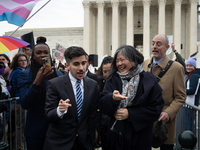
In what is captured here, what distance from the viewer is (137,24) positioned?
1603 inches

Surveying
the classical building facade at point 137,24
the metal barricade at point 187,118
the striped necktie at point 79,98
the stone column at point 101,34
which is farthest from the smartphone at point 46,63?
the stone column at point 101,34

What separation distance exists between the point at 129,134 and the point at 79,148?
71cm

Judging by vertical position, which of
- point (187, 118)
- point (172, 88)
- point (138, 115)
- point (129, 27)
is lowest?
point (187, 118)

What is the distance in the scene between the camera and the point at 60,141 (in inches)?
111

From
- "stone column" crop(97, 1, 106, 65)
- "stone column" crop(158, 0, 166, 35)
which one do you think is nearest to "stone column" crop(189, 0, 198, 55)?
"stone column" crop(158, 0, 166, 35)

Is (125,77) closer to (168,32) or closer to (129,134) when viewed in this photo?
(129,134)

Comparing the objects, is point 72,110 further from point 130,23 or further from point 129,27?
point 130,23

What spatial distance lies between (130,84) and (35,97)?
1.42 meters

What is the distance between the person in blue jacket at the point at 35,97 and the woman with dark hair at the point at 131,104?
101cm

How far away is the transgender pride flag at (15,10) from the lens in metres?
5.08

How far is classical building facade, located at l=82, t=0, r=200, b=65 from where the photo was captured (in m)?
36.5

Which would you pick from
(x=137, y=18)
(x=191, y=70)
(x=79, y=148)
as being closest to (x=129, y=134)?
(x=79, y=148)

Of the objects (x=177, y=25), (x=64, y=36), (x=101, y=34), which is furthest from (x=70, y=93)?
(x=64, y=36)

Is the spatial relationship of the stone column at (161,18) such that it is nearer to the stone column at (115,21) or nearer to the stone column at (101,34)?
the stone column at (115,21)
